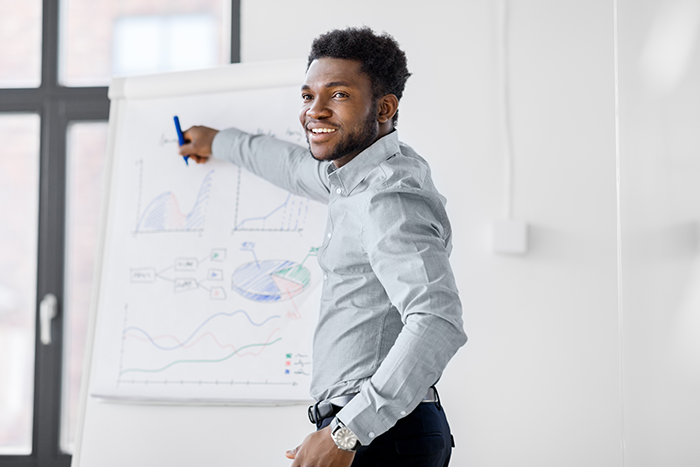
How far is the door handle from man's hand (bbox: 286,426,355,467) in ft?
4.07

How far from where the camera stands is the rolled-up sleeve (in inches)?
36.3

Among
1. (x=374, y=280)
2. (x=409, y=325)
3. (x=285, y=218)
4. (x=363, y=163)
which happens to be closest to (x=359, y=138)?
(x=363, y=163)

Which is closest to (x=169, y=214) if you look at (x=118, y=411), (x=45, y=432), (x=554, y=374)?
(x=118, y=411)

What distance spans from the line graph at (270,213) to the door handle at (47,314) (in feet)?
2.48

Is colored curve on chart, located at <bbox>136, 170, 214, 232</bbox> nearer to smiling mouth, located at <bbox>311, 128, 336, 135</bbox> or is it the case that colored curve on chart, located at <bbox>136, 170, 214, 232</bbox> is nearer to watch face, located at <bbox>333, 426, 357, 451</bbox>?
smiling mouth, located at <bbox>311, 128, 336, 135</bbox>

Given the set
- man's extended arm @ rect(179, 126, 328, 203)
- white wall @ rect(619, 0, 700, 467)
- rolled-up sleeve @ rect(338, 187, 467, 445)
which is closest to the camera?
white wall @ rect(619, 0, 700, 467)

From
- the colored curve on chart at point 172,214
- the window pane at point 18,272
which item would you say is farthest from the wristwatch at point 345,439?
the window pane at point 18,272

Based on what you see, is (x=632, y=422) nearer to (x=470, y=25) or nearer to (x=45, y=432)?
(x=470, y=25)

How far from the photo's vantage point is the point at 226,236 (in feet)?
5.19

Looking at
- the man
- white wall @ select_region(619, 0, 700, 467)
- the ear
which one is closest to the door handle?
the man

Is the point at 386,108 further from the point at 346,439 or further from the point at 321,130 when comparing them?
the point at 346,439

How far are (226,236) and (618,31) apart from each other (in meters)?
1.05

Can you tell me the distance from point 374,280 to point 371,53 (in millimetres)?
436

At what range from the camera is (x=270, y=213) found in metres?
Result: 1.56
